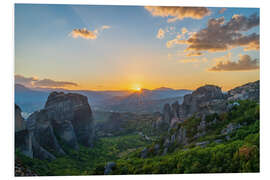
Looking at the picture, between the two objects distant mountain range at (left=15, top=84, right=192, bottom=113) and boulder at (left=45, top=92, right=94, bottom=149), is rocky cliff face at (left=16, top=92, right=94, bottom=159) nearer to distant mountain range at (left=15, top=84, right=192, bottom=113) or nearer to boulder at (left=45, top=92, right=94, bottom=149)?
boulder at (left=45, top=92, right=94, bottom=149)

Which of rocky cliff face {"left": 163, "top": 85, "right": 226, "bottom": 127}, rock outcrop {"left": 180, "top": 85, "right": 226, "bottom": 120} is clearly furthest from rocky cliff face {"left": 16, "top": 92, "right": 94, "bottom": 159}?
rock outcrop {"left": 180, "top": 85, "right": 226, "bottom": 120}

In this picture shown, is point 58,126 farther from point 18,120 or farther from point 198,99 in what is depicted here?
point 198,99

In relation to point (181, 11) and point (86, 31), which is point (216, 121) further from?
point (86, 31)

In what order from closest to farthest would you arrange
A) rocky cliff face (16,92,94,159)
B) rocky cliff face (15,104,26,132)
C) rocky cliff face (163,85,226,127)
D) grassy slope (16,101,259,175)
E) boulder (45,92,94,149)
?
1. grassy slope (16,101,259,175)
2. rocky cliff face (15,104,26,132)
3. rocky cliff face (16,92,94,159)
4. rocky cliff face (163,85,226,127)
5. boulder (45,92,94,149)

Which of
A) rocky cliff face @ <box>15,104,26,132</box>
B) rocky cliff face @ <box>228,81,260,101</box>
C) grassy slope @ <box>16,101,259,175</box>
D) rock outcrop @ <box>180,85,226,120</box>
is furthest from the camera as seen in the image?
rock outcrop @ <box>180,85,226,120</box>

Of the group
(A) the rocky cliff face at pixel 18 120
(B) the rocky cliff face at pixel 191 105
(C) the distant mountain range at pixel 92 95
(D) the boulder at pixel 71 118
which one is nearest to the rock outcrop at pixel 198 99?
(B) the rocky cliff face at pixel 191 105

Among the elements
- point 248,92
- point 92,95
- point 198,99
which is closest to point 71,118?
point 92,95
